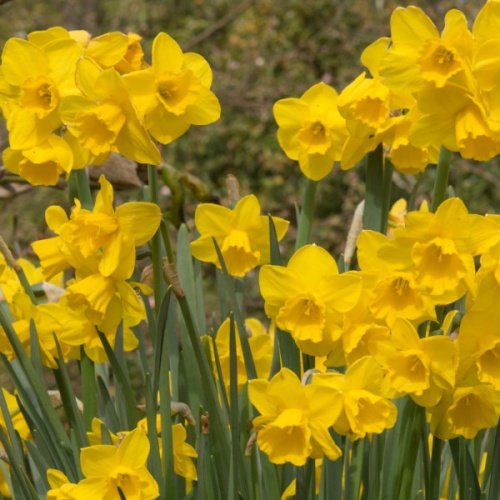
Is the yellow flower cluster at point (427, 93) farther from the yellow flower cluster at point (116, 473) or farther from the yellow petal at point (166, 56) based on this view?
the yellow flower cluster at point (116, 473)

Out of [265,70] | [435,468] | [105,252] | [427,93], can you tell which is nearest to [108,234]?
[105,252]

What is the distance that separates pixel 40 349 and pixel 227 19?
4.14m

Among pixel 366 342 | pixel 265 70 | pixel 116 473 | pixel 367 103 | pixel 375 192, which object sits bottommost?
pixel 265 70

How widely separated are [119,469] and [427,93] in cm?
47

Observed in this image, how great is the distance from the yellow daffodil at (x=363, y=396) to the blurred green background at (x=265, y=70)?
3.47m

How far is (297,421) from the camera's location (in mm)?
867

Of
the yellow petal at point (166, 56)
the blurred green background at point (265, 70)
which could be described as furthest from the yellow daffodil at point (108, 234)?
the blurred green background at point (265, 70)

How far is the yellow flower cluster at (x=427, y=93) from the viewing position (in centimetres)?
85

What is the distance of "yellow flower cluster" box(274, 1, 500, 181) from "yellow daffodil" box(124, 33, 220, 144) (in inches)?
5.7

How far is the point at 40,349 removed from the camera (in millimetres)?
1130

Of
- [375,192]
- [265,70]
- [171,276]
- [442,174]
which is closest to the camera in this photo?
[171,276]

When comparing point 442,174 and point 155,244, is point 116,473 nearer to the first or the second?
point 155,244

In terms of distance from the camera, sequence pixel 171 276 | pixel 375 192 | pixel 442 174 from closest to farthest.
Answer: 1. pixel 171 276
2. pixel 442 174
3. pixel 375 192

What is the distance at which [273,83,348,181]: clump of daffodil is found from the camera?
1.08 m
